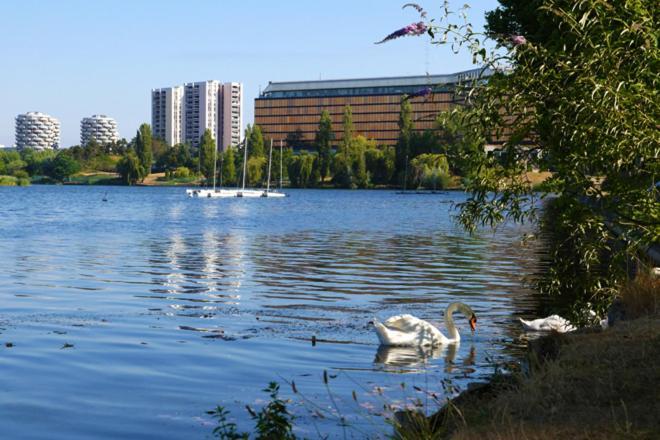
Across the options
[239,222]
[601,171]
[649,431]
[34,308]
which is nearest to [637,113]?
[601,171]

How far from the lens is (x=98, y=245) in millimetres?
45031

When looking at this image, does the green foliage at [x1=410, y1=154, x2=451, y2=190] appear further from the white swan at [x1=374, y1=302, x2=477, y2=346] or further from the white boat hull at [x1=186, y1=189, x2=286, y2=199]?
the white swan at [x1=374, y1=302, x2=477, y2=346]

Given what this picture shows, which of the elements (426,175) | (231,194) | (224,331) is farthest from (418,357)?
(426,175)

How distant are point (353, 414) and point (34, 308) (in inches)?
470

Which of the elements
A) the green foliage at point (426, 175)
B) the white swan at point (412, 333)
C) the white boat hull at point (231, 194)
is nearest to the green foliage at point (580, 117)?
the white swan at point (412, 333)

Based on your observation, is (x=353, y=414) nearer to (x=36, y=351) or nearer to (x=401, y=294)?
(x=36, y=351)

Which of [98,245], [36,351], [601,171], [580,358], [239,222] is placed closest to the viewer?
[580,358]

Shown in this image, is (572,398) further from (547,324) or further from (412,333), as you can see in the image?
(547,324)

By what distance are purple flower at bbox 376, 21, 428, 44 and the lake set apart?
318 centimetres

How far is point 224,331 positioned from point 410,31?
908cm

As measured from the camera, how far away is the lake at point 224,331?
39.7 feet

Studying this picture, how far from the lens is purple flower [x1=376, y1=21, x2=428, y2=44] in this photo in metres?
10.4

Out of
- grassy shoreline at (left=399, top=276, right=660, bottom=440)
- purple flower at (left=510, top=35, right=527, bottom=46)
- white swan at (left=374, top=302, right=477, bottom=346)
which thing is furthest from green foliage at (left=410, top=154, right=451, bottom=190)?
grassy shoreline at (left=399, top=276, right=660, bottom=440)

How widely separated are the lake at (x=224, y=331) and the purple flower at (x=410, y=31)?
3.18m
